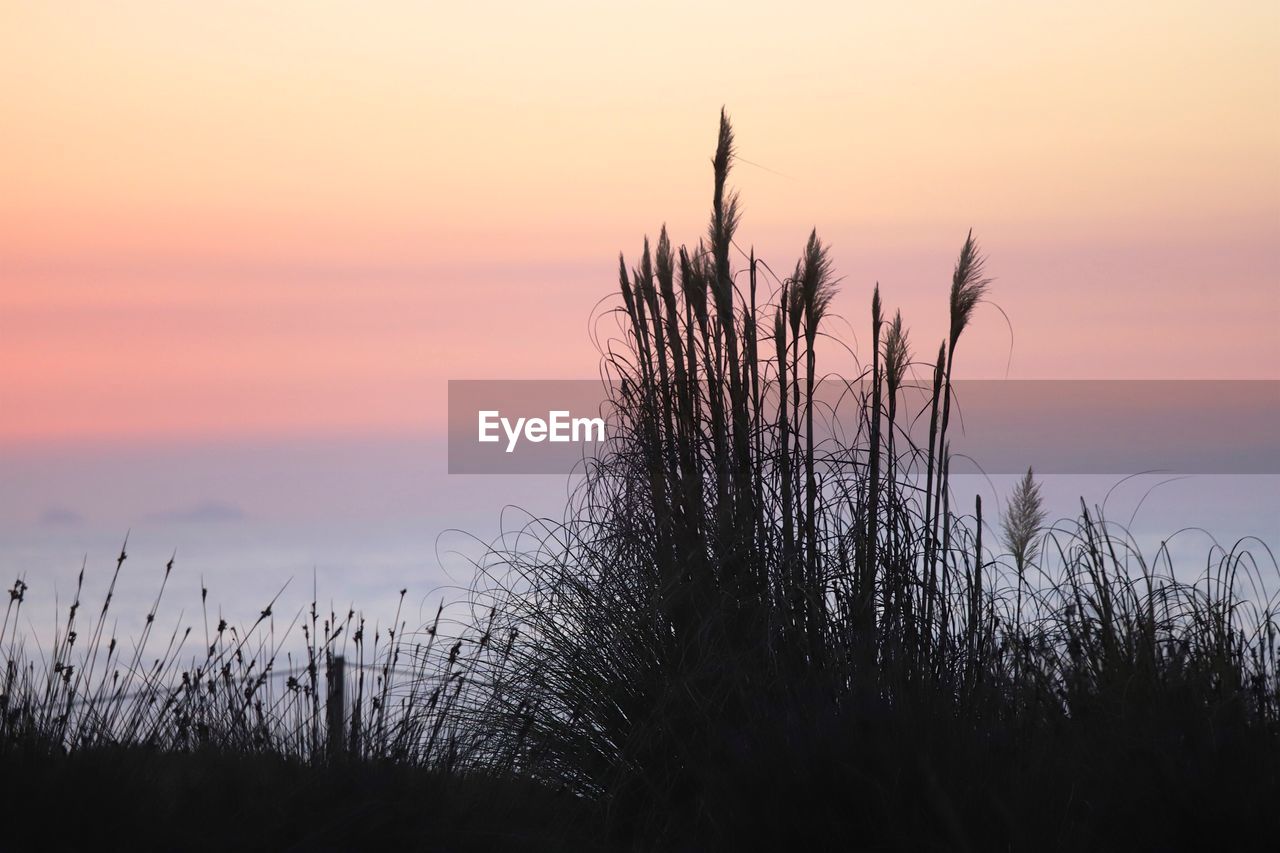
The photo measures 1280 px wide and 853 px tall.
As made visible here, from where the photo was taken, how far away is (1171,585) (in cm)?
489

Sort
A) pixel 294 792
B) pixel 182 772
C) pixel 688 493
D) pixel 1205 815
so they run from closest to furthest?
Answer: pixel 1205 815 < pixel 294 792 < pixel 182 772 < pixel 688 493

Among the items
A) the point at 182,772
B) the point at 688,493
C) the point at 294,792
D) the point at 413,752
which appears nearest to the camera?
the point at 294,792

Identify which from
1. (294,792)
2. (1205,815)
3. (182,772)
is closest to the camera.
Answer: (1205,815)

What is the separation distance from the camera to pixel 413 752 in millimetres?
3867

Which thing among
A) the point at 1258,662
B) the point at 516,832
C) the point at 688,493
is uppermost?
the point at 688,493

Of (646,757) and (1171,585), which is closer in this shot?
(646,757)

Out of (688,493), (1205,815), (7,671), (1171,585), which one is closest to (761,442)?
(688,493)

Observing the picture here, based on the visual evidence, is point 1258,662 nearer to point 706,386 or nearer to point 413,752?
point 706,386

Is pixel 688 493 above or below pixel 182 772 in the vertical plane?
above

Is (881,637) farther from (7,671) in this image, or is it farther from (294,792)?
(7,671)

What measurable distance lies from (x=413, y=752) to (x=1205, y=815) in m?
2.14

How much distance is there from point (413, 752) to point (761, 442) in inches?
69.7

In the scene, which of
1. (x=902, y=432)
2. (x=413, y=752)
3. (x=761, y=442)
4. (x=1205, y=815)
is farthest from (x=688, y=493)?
(x=1205, y=815)

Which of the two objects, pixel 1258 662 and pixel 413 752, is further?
pixel 1258 662
